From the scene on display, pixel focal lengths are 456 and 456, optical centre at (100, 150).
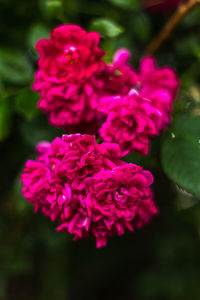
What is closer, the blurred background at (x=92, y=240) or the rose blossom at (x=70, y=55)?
the rose blossom at (x=70, y=55)

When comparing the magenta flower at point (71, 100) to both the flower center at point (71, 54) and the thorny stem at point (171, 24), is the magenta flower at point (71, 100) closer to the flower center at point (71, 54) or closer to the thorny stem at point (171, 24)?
the flower center at point (71, 54)

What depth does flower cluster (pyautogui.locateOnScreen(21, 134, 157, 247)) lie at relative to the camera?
75 centimetres

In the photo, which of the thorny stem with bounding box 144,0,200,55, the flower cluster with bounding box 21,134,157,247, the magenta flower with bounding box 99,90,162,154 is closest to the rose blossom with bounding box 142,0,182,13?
the thorny stem with bounding box 144,0,200,55

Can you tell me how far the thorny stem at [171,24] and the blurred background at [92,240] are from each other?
0.19ft

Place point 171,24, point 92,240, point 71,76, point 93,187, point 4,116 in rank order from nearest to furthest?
point 93,187, point 71,76, point 4,116, point 171,24, point 92,240

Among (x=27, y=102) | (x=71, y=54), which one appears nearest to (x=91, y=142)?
(x=71, y=54)

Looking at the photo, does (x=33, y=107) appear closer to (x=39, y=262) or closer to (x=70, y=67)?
(x=70, y=67)

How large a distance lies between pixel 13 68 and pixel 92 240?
0.88 metres

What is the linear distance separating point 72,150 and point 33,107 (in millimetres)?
339

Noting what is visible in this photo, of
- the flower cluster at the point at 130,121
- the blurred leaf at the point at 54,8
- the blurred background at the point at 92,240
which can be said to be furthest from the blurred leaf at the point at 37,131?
the flower cluster at the point at 130,121

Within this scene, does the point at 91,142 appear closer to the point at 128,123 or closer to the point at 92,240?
the point at 128,123

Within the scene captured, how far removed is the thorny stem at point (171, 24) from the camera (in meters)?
1.16

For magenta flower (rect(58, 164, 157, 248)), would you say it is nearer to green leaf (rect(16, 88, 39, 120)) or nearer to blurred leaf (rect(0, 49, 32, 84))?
green leaf (rect(16, 88, 39, 120))

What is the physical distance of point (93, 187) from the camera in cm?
75
